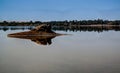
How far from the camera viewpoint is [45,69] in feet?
22.0

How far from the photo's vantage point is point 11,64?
7340mm

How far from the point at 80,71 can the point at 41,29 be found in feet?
38.6

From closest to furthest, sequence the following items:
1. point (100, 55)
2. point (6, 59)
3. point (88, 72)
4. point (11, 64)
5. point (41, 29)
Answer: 1. point (88, 72)
2. point (11, 64)
3. point (6, 59)
4. point (100, 55)
5. point (41, 29)

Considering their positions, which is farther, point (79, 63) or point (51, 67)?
point (79, 63)

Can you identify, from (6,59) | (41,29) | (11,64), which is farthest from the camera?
(41,29)

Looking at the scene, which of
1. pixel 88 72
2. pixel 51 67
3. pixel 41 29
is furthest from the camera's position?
pixel 41 29

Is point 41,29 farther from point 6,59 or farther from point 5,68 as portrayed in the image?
point 5,68

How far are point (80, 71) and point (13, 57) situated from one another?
2625 millimetres

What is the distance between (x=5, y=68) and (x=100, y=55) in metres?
2.92

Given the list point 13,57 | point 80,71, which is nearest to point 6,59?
point 13,57

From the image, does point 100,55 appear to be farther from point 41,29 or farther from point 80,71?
point 41,29

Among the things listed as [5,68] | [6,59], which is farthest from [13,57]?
[5,68]

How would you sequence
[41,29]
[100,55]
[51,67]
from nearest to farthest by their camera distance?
1. [51,67]
2. [100,55]
3. [41,29]

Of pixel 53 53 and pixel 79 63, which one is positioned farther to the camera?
pixel 53 53
